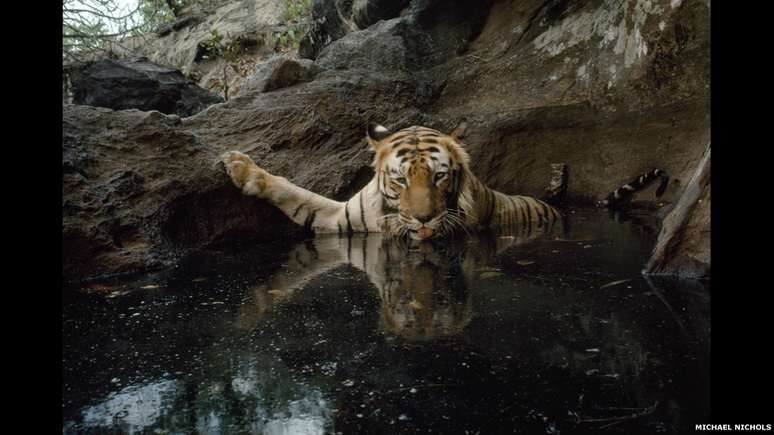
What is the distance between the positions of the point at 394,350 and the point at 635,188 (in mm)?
4193

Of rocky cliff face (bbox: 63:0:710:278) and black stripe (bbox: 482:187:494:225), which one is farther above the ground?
rocky cliff face (bbox: 63:0:710:278)

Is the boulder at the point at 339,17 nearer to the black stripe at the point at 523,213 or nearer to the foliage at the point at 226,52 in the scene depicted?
the foliage at the point at 226,52

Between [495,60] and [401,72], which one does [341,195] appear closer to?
[401,72]

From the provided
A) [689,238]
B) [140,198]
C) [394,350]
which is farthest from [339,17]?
[394,350]

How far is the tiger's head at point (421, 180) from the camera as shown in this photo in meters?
4.30

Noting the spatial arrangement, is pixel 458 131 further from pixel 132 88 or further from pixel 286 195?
pixel 132 88

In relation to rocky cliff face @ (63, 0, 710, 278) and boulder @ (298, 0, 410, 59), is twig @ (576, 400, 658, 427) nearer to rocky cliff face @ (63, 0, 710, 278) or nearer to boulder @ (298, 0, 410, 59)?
rocky cliff face @ (63, 0, 710, 278)

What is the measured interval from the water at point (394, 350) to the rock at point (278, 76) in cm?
283

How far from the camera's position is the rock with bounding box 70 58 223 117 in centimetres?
721

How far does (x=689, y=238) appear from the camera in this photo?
2.68 meters

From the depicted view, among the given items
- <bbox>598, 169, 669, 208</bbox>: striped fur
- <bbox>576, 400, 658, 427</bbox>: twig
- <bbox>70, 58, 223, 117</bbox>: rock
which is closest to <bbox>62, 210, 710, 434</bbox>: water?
<bbox>576, 400, 658, 427</bbox>: twig

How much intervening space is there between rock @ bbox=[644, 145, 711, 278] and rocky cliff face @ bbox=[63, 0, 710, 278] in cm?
276

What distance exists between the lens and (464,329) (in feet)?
7.12

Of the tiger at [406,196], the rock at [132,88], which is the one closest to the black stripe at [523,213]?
the tiger at [406,196]
